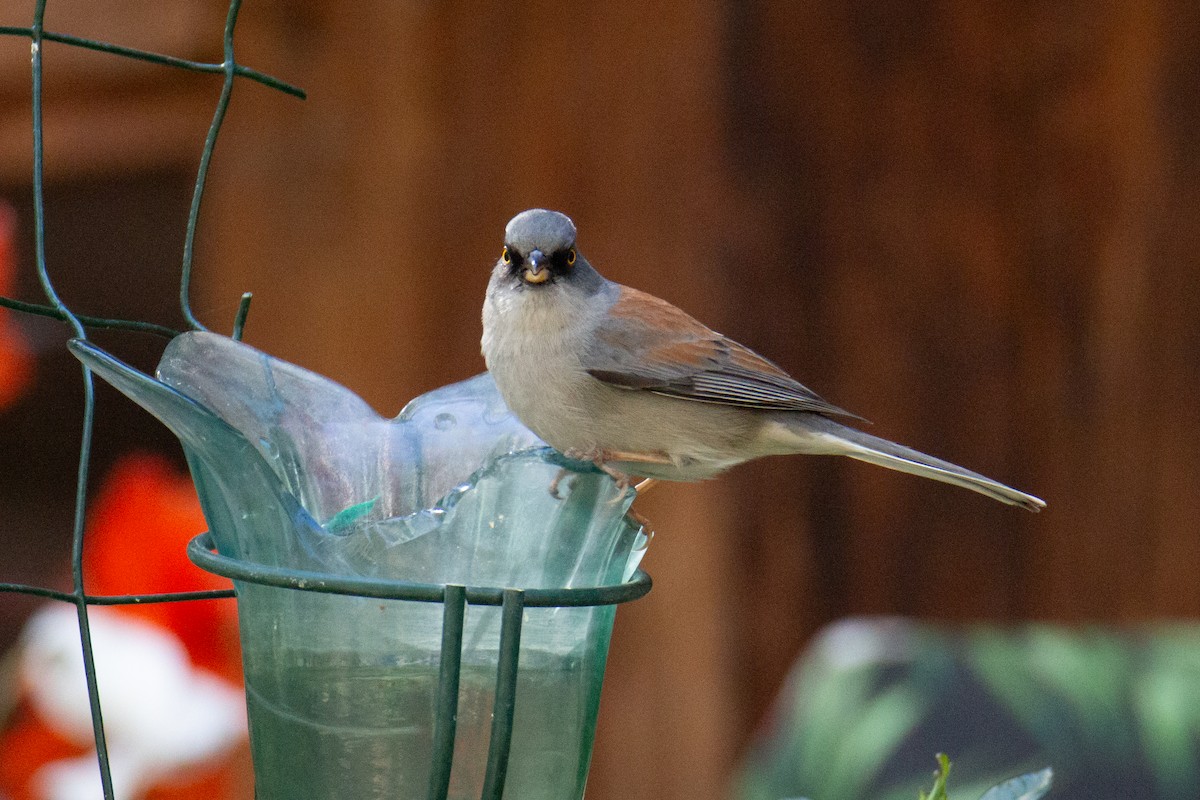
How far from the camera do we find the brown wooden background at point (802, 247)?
167 inches

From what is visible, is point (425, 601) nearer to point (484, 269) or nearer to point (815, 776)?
point (815, 776)

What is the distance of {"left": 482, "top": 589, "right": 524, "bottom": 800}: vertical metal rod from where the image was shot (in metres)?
1.50

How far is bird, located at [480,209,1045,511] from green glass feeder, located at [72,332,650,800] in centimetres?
63

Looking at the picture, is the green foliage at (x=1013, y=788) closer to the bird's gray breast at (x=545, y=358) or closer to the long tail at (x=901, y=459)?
the long tail at (x=901, y=459)

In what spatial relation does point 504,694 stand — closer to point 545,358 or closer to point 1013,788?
point 1013,788

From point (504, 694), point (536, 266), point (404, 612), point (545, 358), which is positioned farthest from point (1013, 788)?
point (536, 266)

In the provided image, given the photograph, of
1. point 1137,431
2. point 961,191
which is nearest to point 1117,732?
point 1137,431

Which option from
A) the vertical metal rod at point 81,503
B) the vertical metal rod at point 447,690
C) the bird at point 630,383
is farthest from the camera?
the bird at point 630,383

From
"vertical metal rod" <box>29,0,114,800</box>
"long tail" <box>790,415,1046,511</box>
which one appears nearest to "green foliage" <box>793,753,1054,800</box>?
"long tail" <box>790,415,1046,511</box>

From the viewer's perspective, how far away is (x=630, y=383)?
2592 millimetres

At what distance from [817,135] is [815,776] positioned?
191 cm

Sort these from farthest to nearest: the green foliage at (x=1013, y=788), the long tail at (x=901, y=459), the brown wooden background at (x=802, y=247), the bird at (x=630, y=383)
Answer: the brown wooden background at (x=802, y=247) → the bird at (x=630, y=383) → the long tail at (x=901, y=459) → the green foliage at (x=1013, y=788)

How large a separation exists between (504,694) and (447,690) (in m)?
0.06

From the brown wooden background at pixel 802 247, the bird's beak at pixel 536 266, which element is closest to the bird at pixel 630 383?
the bird's beak at pixel 536 266
